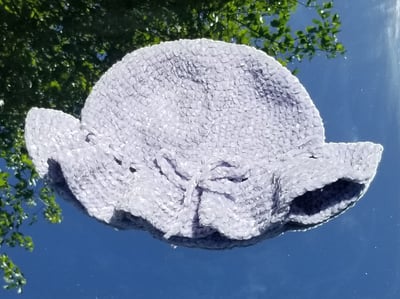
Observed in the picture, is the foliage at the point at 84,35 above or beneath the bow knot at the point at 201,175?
above

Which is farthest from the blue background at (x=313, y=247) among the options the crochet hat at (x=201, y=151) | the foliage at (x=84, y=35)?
the crochet hat at (x=201, y=151)

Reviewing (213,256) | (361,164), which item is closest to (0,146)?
(213,256)

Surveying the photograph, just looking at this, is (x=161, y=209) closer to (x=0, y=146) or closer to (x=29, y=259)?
(x=0, y=146)

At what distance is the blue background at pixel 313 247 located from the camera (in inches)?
70.2

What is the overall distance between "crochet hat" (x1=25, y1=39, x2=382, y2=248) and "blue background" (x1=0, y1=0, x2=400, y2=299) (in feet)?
2.26

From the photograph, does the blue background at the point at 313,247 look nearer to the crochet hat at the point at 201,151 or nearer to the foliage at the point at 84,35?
the foliage at the point at 84,35

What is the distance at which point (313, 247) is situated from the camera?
1940 millimetres

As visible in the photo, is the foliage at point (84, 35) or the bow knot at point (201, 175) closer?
the bow knot at point (201, 175)

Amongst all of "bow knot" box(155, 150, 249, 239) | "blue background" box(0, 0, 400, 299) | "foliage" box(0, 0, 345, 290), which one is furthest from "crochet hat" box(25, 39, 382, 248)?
"blue background" box(0, 0, 400, 299)

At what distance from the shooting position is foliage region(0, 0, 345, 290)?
5.33 ft

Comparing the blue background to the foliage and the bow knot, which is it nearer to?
the foliage

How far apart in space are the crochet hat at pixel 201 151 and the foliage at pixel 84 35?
566 mm

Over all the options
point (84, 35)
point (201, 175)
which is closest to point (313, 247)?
point (84, 35)

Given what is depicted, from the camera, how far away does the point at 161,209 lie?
0.97m
